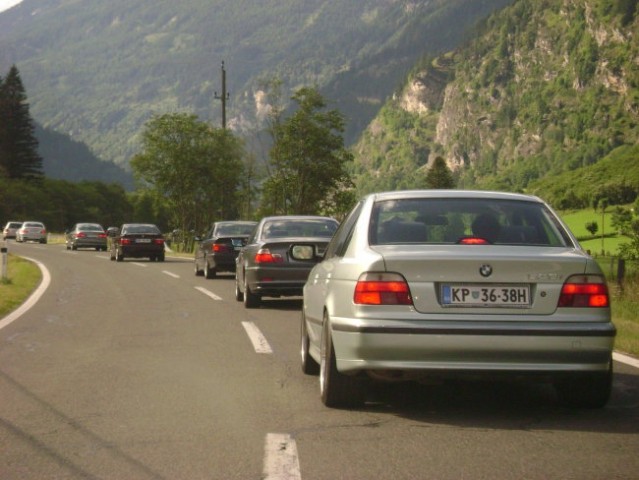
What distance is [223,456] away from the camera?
558 centimetres

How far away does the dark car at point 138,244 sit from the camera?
36.4m

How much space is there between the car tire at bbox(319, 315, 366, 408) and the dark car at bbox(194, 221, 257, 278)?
16693mm

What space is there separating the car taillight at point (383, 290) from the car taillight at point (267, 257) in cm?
951

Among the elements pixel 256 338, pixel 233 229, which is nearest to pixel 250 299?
pixel 256 338

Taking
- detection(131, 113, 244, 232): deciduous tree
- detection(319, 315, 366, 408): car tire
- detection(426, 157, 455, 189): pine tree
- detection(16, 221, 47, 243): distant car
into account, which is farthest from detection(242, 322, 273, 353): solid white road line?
detection(426, 157, 455, 189): pine tree

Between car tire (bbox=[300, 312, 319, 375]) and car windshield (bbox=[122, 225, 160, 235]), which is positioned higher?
car tire (bbox=[300, 312, 319, 375])

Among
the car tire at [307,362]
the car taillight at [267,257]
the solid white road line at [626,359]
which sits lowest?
the solid white road line at [626,359]

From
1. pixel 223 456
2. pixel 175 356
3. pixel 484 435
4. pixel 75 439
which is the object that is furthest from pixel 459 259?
pixel 175 356

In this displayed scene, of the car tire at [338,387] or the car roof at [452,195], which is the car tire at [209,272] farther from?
the car tire at [338,387]

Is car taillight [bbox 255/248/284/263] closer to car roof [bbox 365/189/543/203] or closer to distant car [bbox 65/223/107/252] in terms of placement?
car roof [bbox 365/189/543/203]

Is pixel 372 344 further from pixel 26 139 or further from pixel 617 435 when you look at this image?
pixel 26 139

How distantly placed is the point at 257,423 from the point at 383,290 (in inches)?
46.2

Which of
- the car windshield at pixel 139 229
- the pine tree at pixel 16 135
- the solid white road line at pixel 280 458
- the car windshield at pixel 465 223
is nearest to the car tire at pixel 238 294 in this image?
the car windshield at pixel 465 223

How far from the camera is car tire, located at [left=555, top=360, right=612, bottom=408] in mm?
6918
